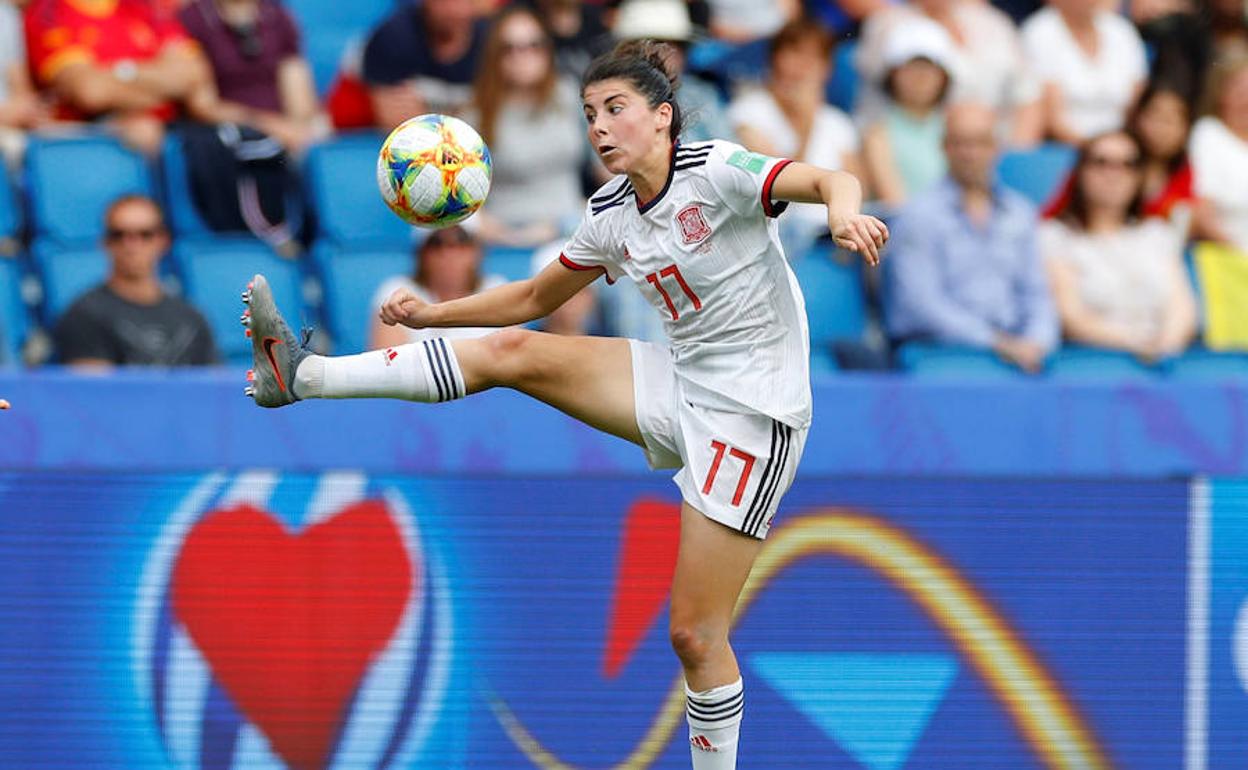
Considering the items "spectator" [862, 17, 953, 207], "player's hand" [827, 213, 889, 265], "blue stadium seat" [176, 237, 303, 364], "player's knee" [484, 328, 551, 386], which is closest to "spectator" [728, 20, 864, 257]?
"spectator" [862, 17, 953, 207]

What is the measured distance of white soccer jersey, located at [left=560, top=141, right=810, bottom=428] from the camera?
18.5 feet

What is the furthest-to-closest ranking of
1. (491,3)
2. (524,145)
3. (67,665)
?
1. (491,3)
2. (524,145)
3. (67,665)

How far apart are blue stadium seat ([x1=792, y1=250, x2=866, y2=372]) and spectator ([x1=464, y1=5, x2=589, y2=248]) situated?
3.74 feet

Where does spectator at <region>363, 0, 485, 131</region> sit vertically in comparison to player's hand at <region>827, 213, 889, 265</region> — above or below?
below

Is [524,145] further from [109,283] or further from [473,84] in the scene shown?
[109,283]

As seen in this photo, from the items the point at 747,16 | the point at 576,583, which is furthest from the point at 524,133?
the point at 576,583

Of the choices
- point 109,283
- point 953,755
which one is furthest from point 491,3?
point 953,755

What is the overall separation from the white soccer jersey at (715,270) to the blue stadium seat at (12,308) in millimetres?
3534

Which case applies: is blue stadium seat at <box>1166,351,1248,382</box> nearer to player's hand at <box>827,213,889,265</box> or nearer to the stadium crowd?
the stadium crowd

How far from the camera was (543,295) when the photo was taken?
6070 millimetres

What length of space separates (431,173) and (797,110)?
13.6 feet

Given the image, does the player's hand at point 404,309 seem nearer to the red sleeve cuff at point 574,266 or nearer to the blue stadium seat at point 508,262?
the red sleeve cuff at point 574,266

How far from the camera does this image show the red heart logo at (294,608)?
6.72m

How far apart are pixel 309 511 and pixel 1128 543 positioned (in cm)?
291
